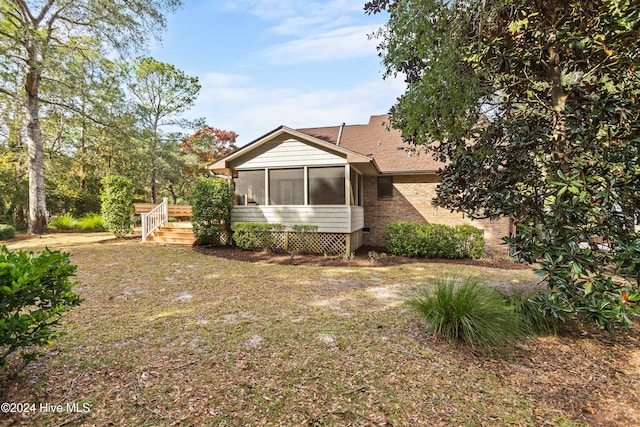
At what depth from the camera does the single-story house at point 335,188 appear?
9.98m

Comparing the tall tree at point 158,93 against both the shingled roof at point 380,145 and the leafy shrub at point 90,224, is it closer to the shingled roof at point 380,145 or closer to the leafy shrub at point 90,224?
the leafy shrub at point 90,224

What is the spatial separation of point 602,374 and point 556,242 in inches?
56.3

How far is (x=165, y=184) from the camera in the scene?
2214cm

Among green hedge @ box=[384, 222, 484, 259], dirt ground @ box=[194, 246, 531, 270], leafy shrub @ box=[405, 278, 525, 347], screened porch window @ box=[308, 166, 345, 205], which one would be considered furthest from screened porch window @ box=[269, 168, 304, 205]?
leafy shrub @ box=[405, 278, 525, 347]

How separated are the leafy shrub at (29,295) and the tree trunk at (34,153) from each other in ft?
43.4

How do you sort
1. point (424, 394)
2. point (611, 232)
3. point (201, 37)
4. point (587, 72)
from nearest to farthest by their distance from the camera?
point (424, 394)
point (611, 232)
point (587, 72)
point (201, 37)

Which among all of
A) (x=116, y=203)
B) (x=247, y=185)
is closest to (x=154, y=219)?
(x=116, y=203)

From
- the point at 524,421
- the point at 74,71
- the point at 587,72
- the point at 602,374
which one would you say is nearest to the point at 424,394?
the point at 524,421

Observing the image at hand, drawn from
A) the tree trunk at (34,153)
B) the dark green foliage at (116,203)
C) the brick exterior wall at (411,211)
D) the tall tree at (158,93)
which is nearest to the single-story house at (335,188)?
the brick exterior wall at (411,211)

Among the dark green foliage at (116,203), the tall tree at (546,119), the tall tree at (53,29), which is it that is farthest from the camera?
the dark green foliage at (116,203)

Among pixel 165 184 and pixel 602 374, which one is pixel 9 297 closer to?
pixel 602 374

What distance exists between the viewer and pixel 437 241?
9.79 metres

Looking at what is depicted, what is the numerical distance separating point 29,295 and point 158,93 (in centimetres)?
2340

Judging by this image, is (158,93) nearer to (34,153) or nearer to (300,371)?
(34,153)
